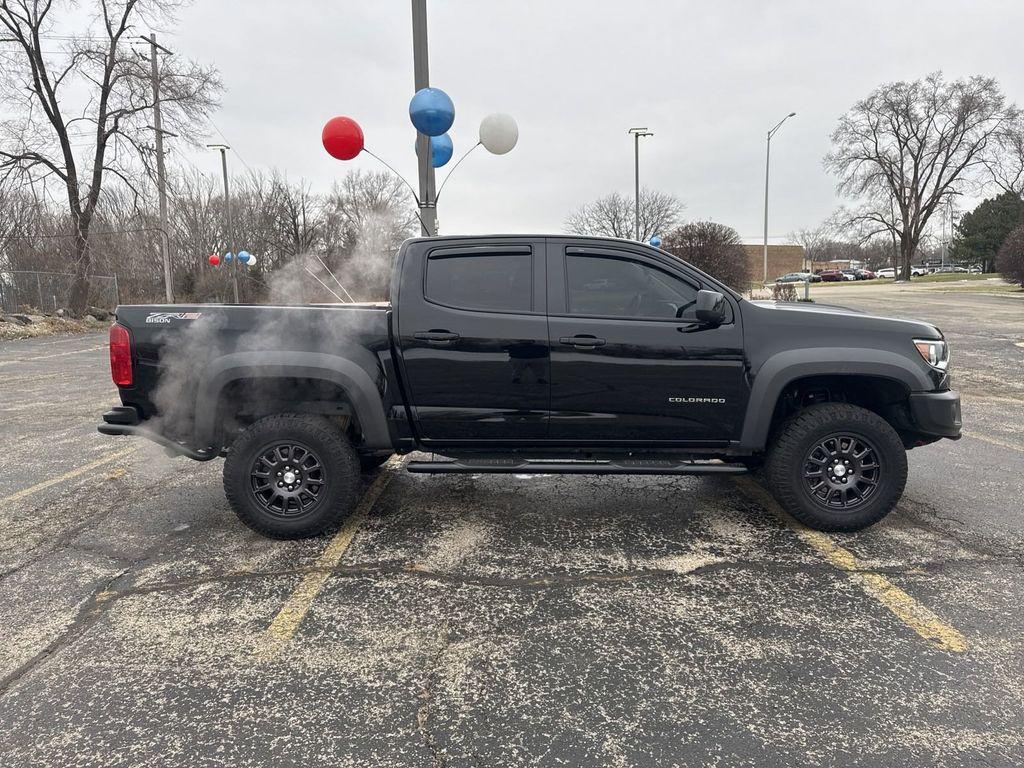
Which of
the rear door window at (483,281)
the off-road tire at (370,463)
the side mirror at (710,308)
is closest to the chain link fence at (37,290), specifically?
the off-road tire at (370,463)

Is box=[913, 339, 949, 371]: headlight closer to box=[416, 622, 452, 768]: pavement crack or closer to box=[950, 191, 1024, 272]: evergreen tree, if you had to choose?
box=[416, 622, 452, 768]: pavement crack

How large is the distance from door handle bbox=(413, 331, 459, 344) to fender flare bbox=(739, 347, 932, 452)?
1861mm

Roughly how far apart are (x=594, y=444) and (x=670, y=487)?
132 cm

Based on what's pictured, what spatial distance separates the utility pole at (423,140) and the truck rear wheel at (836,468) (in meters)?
6.02

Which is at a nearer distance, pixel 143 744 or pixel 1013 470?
pixel 143 744

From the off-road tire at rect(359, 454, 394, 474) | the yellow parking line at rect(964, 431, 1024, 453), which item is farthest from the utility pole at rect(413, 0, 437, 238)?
the yellow parking line at rect(964, 431, 1024, 453)

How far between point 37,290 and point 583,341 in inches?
1071

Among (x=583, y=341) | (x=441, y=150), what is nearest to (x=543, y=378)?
(x=583, y=341)

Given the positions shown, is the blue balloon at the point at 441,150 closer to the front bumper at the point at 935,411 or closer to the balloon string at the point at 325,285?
the balloon string at the point at 325,285

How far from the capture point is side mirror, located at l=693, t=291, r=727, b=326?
351 cm

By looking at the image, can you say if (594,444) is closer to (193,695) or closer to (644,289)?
(644,289)

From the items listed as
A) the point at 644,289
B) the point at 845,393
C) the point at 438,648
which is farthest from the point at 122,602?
the point at 845,393

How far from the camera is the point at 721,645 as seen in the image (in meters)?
2.71

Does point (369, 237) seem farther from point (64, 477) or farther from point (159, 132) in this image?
point (159, 132)
